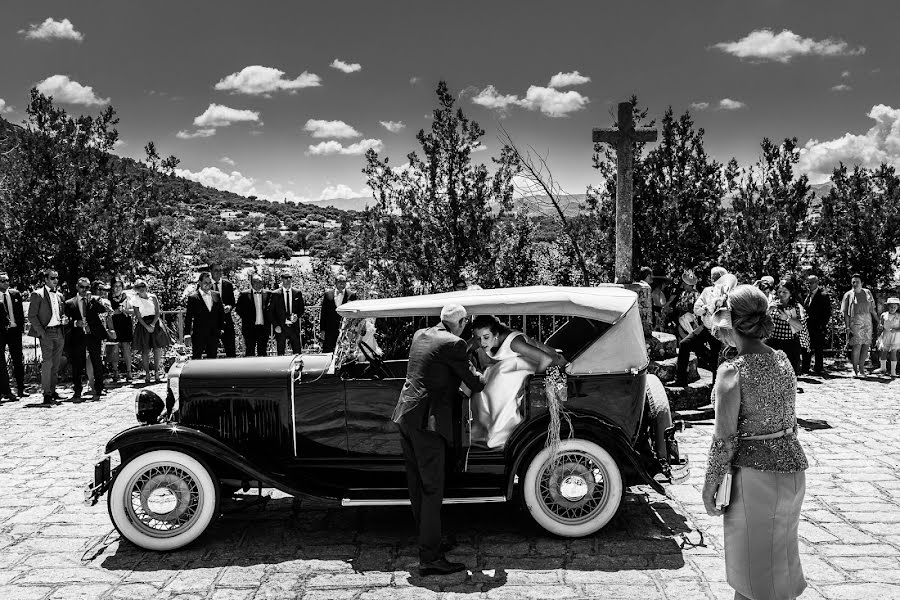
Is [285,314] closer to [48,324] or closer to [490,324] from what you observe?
[48,324]

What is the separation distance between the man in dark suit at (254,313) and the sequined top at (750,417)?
10.6 metres

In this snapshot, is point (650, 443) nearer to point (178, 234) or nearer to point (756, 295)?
point (756, 295)

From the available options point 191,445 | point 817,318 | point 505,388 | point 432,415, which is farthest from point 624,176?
point 191,445

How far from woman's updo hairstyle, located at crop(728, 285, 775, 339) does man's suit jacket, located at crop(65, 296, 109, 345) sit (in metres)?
10.5

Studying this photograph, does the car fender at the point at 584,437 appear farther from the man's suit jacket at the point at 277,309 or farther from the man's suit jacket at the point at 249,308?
the man's suit jacket at the point at 249,308

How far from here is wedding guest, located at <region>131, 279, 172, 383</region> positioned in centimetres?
1246

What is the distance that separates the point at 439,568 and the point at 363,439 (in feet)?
4.04

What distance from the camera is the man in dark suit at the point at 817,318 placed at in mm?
13211

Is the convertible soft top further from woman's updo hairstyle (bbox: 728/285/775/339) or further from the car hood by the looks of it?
woman's updo hairstyle (bbox: 728/285/775/339)

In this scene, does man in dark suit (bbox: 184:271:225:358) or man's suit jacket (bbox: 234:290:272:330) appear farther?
man's suit jacket (bbox: 234:290:272:330)

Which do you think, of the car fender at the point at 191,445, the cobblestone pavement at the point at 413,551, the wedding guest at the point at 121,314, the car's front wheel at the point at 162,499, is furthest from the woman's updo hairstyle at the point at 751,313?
the wedding guest at the point at 121,314

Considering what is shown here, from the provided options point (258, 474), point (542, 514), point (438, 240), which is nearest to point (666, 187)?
point (438, 240)

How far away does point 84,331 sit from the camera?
1144 cm

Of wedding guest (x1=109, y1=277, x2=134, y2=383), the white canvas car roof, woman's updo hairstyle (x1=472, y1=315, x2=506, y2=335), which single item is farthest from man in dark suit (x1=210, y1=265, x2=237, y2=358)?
woman's updo hairstyle (x1=472, y1=315, x2=506, y2=335)
